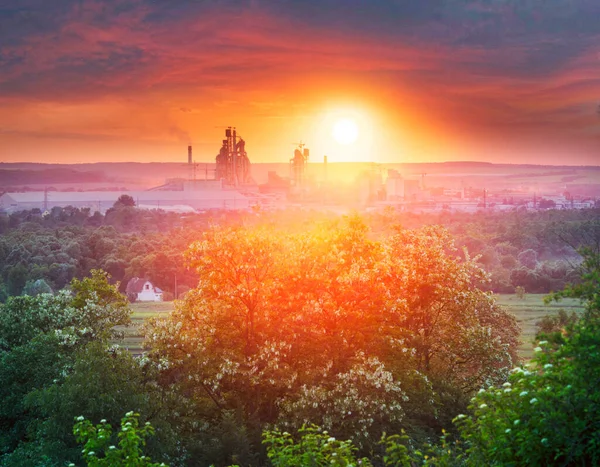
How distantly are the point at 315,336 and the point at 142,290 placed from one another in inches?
1853

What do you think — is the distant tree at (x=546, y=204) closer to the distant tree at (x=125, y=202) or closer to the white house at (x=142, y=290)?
the white house at (x=142, y=290)

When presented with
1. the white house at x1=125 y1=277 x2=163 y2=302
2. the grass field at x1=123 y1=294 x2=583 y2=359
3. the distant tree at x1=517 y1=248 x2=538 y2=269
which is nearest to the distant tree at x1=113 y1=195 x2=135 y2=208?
the white house at x1=125 y1=277 x2=163 y2=302

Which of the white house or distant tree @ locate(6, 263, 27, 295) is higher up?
distant tree @ locate(6, 263, 27, 295)

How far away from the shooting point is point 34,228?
98625mm

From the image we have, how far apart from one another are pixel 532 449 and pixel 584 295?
272 cm

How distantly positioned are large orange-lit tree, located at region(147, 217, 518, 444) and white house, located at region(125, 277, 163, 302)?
41534mm

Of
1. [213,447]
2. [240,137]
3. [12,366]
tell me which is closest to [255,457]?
[213,447]

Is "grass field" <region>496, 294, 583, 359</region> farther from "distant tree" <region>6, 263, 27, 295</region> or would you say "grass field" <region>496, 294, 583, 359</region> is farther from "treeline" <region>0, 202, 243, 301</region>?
"distant tree" <region>6, 263, 27, 295</region>

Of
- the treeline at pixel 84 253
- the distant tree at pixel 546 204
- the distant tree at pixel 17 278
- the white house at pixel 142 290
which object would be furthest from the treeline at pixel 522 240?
the distant tree at pixel 17 278

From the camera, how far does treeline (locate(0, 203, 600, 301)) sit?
2384 inches

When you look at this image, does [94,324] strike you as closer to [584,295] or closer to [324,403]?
[324,403]

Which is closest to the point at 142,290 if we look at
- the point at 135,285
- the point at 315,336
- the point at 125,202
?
the point at 135,285

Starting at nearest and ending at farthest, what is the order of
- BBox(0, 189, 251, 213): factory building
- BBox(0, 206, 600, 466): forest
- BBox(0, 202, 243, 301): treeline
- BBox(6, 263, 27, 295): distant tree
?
BBox(0, 206, 600, 466): forest
BBox(6, 263, 27, 295): distant tree
BBox(0, 202, 243, 301): treeline
BBox(0, 189, 251, 213): factory building

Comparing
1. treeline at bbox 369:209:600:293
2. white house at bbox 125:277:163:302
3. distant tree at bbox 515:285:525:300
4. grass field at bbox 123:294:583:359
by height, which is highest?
treeline at bbox 369:209:600:293
